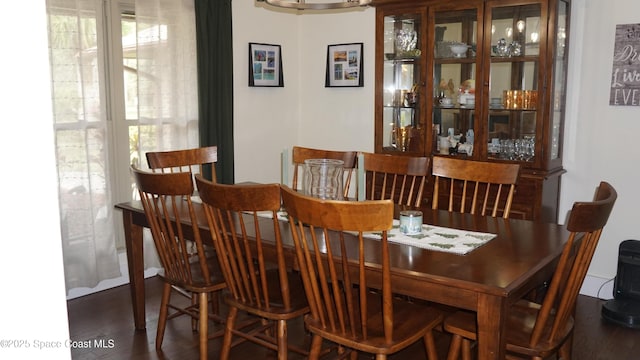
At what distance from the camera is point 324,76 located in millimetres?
4910

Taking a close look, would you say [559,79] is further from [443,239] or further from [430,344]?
[430,344]

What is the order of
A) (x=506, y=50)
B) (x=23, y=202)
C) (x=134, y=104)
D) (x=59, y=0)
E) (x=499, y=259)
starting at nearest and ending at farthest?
(x=23, y=202), (x=499, y=259), (x=59, y=0), (x=506, y=50), (x=134, y=104)

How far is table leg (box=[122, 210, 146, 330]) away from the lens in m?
3.07

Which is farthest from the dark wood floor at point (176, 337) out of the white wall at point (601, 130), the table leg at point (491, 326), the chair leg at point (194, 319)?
the table leg at point (491, 326)

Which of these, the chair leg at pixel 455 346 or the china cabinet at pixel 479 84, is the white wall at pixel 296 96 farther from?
the chair leg at pixel 455 346

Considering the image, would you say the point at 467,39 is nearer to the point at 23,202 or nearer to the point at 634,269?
the point at 634,269

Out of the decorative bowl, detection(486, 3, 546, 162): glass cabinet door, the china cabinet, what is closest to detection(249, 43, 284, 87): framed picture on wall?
the china cabinet

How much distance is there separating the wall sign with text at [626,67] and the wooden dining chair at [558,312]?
1.57 metres

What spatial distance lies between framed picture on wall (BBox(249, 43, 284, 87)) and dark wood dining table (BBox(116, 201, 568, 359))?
91.0 inches

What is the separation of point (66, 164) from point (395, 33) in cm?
240

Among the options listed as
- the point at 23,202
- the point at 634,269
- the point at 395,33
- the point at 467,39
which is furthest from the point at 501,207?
the point at 23,202

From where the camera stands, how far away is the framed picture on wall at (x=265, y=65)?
181 inches

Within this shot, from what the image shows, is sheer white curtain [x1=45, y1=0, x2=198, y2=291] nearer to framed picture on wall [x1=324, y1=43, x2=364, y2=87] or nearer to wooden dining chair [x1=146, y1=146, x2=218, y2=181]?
wooden dining chair [x1=146, y1=146, x2=218, y2=181]

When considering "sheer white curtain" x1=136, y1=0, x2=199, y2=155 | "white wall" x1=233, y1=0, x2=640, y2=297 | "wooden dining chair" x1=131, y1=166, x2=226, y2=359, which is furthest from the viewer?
"sheer white curtain" x1=136, y1=0, x2=199, y2=155
